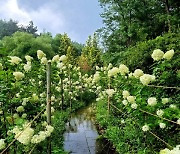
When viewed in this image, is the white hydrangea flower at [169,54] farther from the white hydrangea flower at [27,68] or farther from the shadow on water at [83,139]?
the shadow on water at [83,139]

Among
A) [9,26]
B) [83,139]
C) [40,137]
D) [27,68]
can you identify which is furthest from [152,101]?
[9,26]

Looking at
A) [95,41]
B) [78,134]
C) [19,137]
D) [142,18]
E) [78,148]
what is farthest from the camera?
[95,41]

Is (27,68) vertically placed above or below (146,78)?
above

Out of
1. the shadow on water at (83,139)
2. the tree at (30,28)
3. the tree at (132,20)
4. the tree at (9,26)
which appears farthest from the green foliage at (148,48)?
the tree at (30,28)

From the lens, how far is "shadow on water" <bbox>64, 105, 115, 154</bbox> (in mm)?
4411

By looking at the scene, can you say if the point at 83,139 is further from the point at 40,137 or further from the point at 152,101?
the point at 40,137

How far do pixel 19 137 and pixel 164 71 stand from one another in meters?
1.72

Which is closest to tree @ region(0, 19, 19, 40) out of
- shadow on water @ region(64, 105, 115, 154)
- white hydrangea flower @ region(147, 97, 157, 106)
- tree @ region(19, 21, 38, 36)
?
tree @ region(19, 21, 38, 36)

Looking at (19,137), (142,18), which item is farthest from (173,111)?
(142,18)

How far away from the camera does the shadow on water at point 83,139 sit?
4.41m

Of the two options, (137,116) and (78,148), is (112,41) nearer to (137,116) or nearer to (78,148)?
(78,148)

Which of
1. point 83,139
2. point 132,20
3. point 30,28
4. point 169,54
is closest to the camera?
point 169,54

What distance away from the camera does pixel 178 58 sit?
498 centimetres

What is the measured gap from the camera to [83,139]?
5.16 m
